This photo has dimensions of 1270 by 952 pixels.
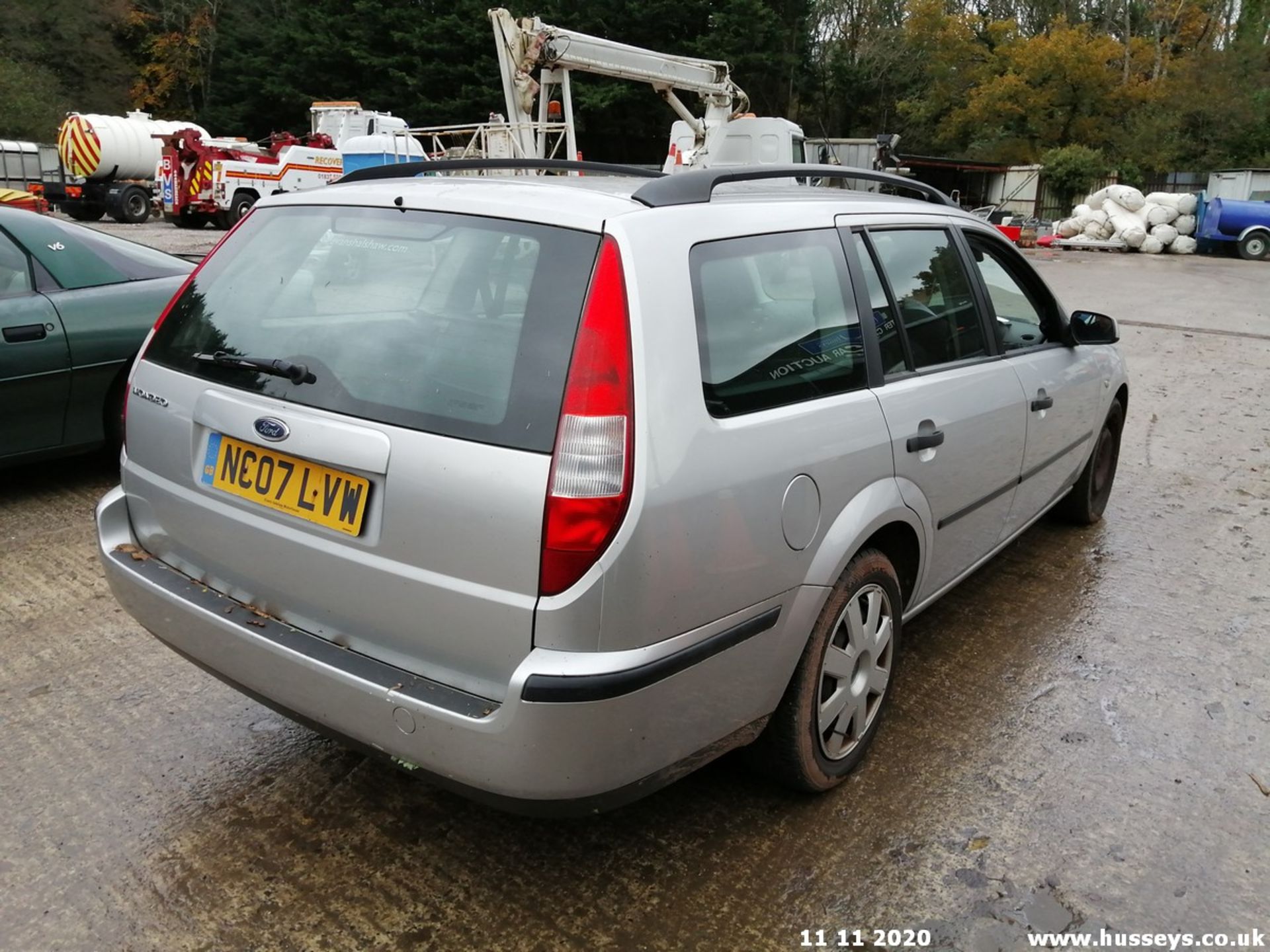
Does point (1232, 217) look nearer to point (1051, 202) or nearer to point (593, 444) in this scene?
point (1051, 202)

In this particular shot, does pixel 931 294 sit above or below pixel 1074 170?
below

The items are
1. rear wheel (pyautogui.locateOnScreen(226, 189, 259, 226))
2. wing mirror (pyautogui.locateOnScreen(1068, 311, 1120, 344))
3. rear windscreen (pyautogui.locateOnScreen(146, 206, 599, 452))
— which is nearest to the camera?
rear windscreen (pyautogui.locateOnScreen(146, 206, 599, 452))

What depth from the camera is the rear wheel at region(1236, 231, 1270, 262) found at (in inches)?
990

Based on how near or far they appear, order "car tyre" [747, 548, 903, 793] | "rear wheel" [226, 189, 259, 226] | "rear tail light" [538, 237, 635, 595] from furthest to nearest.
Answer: "rear wheel" [226, 189, 259, 226] → "car tyre" [747, 548, 903, 793] → "rear tail light" [538, 237, 635, 595]

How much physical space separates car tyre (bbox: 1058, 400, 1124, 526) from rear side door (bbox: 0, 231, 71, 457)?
4869 mm

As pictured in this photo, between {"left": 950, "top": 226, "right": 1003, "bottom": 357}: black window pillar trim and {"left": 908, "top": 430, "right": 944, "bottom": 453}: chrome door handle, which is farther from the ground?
{"left": 950, "top": 226, "right": 1003, "bottom": 357}: black window pillar trim

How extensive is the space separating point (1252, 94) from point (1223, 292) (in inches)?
1043

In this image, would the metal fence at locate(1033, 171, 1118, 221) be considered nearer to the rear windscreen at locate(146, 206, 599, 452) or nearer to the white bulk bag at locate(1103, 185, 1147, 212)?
the white bulk bag at locate(1103, 185, 1147, 212)

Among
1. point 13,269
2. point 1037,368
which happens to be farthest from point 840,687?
point 13,269

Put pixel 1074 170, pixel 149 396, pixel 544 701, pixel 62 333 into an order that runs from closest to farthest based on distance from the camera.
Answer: pixel 544 701, pixel 149 396, pixel 62 333, pixel 1074 170

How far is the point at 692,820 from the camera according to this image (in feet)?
8.65

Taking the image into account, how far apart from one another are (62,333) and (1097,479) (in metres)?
5.15

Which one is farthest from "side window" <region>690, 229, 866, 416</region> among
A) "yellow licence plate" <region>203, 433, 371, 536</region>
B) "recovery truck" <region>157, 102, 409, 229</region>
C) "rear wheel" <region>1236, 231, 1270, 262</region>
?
"rear wheel" <region>1236, 231, 1270, 262</region>

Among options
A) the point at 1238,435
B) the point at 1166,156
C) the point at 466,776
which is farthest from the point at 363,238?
the point at 1166,156
